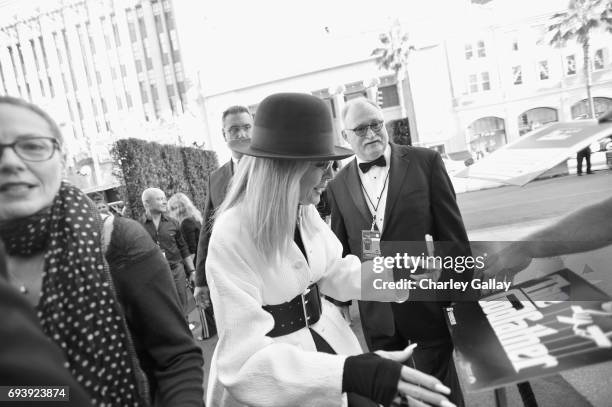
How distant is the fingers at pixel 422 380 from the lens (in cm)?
105

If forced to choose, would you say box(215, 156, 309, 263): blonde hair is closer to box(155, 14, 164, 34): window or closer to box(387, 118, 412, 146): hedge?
box(387, 118, 412, 146): hedge

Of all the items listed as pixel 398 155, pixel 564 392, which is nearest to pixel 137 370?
pixel 398 155

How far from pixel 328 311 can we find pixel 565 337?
96cm

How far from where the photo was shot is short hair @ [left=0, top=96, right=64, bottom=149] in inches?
43.6

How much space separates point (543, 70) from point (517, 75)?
1.93m

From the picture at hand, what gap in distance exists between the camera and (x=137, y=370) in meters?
1.24

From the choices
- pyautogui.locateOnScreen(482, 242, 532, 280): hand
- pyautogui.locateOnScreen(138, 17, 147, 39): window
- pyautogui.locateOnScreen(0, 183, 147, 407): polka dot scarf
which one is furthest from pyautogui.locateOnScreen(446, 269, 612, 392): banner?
pyautogui.locateOnScreen(138, 17, 147, 39): window

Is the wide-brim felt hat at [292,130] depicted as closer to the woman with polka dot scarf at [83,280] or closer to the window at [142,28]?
the woman with polka dot scarf at [83,280]

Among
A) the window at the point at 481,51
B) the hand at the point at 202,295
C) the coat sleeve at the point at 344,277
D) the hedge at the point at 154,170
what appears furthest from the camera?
the window at the point at 481,51

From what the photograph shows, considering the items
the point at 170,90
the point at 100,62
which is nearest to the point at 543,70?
the point at 170,90

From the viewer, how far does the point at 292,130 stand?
149 cm

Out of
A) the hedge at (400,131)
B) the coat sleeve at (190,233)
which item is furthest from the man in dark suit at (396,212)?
the hedge at (400,131)

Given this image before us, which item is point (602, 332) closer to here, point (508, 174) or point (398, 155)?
point (508, 174)

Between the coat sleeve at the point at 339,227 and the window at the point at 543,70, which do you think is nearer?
the coat sleeve at the point at 339,227
